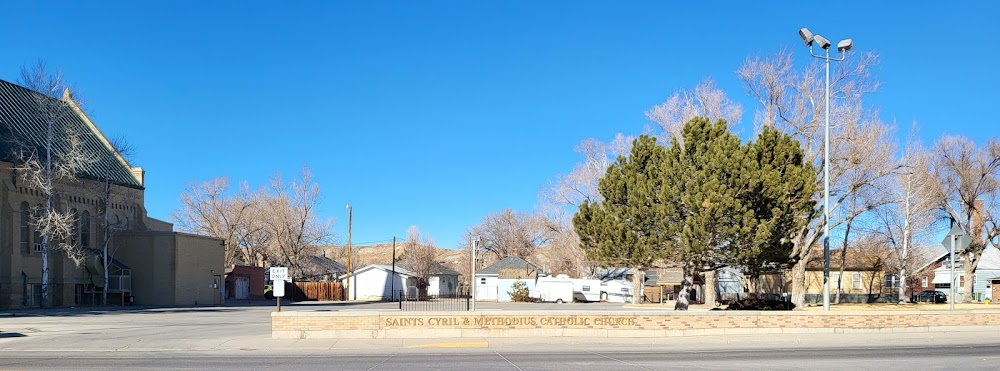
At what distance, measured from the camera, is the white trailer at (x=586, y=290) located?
65.6 meters

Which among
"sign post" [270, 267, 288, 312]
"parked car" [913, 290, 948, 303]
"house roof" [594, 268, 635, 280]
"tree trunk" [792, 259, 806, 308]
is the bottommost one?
"parked car" [913, 290, 948, 303]

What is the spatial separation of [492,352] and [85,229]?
138 feet

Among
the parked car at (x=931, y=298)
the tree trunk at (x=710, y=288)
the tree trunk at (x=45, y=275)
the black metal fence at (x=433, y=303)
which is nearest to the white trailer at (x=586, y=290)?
the black metal fence at (x=433, y=303)

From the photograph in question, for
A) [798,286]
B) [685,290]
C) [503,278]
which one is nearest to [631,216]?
[685,290]

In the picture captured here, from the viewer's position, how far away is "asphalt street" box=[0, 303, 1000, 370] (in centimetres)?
1669

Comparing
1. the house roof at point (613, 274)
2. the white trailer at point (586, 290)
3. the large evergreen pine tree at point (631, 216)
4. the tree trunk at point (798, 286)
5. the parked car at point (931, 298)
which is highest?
the large evergreen pine tree at point (631, 216)

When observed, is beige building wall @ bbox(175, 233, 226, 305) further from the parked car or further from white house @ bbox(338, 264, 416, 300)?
the parked car

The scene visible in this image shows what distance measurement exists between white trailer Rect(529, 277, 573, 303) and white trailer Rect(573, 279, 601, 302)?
579mm

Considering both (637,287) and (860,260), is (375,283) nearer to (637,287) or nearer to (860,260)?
(637,287)

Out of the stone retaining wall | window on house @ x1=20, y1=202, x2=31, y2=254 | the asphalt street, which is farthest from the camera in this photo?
window on house @ x1=20, y1=202, x2=31, y2=254

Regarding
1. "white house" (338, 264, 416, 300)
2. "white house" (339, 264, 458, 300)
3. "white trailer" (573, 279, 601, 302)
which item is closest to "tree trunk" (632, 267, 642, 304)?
"white trailer" (573, 279, 601, 302)

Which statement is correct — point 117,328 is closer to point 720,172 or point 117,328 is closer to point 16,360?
point 16,360

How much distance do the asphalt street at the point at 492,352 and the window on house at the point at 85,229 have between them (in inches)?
1080

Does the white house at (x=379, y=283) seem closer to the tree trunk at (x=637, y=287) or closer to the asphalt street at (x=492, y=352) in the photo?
the tree trunk at (x=637, y=287)
